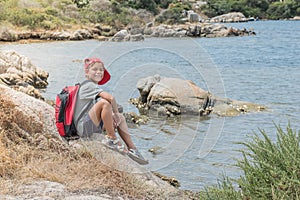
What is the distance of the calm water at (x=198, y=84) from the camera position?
5379mm

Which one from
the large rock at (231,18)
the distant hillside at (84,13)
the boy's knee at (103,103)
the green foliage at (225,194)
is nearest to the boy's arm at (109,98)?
the boy's knee at (103,103)

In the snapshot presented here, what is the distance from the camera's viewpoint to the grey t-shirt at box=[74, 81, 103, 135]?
485 cm

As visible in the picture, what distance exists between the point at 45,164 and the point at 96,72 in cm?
101

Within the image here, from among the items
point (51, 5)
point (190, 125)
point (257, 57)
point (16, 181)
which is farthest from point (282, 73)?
point (51, 5)

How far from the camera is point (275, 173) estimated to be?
138 inches

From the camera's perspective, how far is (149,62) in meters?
5.16

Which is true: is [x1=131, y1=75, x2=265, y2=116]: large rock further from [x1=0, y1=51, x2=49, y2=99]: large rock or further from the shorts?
the shorts

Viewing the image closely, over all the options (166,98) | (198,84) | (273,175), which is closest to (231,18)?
(166,98)

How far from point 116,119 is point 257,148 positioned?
158 centimetres

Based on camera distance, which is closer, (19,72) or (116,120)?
(116,120)

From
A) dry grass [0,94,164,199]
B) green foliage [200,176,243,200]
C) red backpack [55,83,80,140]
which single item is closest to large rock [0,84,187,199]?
dry grass [0,94,164,199]

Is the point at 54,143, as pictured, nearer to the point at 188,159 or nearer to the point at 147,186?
the point at 147,186

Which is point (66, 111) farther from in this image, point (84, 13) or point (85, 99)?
point (84, 13)

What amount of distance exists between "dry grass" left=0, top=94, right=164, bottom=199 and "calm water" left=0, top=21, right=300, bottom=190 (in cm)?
71
